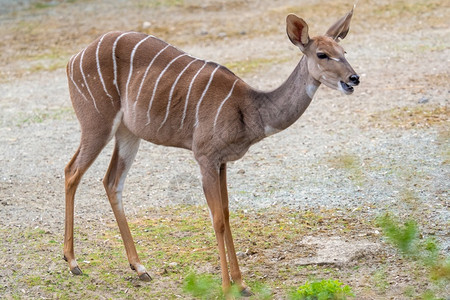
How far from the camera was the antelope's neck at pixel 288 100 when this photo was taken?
173 inches

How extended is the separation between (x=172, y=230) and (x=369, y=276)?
1.66 meters

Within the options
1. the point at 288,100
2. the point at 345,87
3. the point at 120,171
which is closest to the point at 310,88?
the point at 288,100

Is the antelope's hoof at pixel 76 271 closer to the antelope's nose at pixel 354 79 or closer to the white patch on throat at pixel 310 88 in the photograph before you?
the white patch on throat at pixel 310 88

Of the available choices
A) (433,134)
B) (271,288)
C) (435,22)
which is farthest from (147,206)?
(435,22)

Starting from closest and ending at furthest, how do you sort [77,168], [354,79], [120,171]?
[354,79], [77,168], [120,171]

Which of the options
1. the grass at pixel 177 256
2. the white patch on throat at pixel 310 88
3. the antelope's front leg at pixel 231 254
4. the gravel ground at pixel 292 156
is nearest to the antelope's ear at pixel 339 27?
the white patch on throat at pixel 310 88

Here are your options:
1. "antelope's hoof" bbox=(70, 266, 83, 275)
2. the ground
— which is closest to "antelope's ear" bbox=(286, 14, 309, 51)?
the ground

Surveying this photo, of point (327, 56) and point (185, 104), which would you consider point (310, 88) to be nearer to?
point (327, 56)

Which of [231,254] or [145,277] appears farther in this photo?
[145,277]

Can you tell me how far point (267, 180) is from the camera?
6559 mm

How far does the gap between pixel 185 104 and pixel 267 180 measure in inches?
82.7

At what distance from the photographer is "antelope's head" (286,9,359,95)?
13.7 ft

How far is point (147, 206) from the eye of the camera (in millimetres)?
6141

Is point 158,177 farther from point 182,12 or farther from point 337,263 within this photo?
point 182,12
